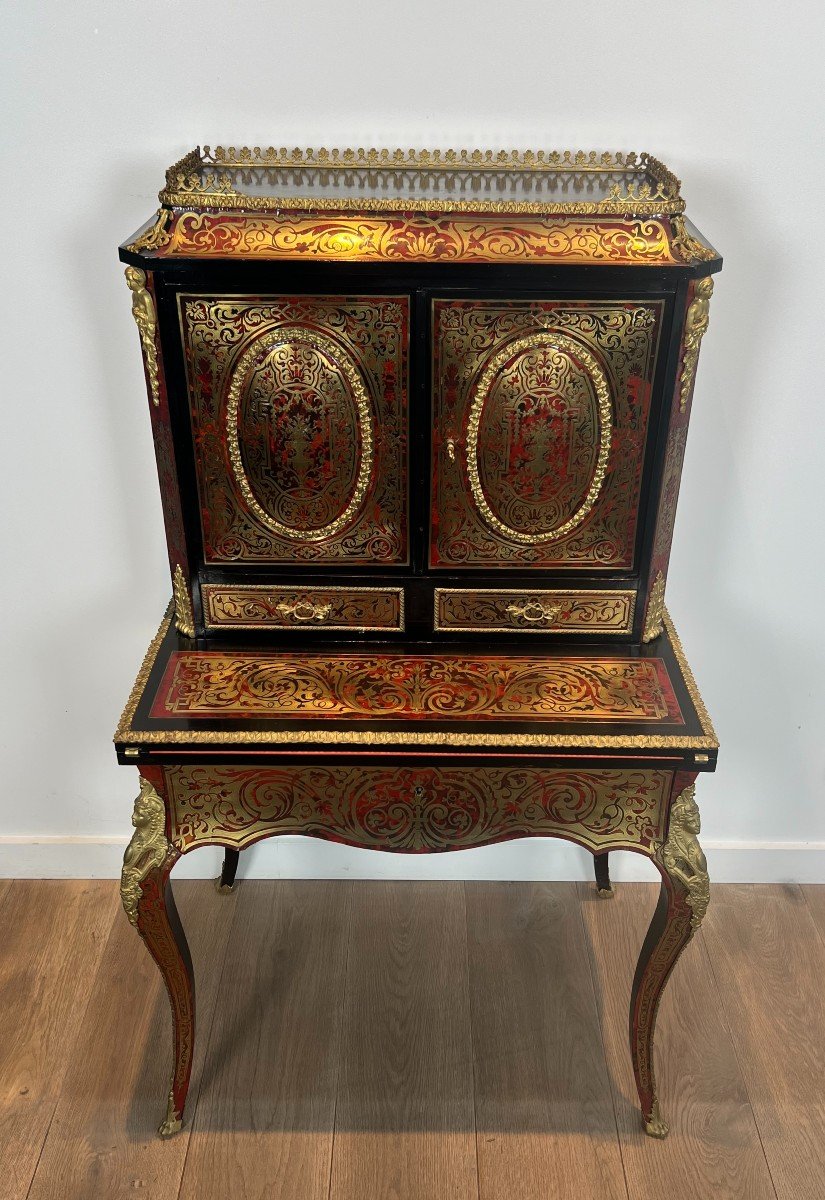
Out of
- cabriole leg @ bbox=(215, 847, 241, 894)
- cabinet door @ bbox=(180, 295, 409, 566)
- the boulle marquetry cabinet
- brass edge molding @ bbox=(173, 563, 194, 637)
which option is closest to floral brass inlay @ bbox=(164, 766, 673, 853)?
the boulle marquetry cabinet

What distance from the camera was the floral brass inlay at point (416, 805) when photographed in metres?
1.77

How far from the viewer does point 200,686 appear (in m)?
1.83

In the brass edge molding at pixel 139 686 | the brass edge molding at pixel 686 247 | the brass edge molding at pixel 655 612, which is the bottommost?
the brass edge molding at pixel 139 686

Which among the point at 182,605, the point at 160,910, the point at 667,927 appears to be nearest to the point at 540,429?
the point at 182,605

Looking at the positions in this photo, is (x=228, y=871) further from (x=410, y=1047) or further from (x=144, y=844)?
(x=144, y=844)

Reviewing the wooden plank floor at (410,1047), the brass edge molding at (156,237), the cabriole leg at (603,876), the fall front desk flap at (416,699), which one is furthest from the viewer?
the cabriole leg at (603,876)

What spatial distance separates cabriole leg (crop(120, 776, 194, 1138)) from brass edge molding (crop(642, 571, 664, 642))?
0.91 m

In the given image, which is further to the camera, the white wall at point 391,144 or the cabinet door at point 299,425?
the white wall at point 391,144

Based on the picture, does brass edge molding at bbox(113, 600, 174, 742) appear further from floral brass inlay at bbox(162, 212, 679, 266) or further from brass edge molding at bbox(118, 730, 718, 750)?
floral brass inlay at bbox(162, 212, 679, 266)

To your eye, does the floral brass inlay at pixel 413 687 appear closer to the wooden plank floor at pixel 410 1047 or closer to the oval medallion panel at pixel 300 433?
the oval medallion panel at pixel 300 433

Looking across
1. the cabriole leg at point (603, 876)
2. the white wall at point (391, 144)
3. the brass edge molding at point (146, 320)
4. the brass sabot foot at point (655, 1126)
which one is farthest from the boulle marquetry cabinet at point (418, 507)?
the cabriole leg at point (603, 876)

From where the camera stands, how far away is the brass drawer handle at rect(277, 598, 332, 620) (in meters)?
1.91

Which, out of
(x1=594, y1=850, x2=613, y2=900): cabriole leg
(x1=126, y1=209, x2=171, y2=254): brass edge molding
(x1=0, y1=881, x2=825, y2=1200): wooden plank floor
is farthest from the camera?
(x1=594, y1=850, x2=613, y2=900): cabriole leg

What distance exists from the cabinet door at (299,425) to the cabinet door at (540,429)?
0.27 feet
